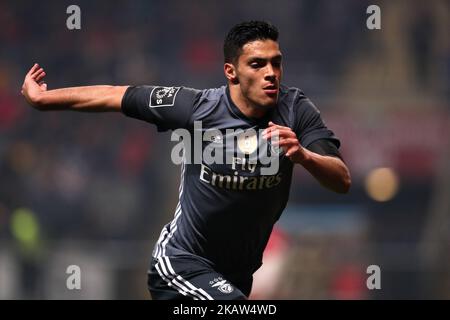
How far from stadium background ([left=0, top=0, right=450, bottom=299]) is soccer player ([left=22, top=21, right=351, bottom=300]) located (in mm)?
5742

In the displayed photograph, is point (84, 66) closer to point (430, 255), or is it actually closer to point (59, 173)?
point (59, 173)

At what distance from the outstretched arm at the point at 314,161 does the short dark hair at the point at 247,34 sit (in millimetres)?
656

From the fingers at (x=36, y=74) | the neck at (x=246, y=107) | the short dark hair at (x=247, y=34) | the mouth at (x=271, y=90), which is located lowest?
the neck at (x=246, y=107)

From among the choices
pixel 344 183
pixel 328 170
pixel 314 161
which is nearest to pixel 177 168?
pixel 344 183

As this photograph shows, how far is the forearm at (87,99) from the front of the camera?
622 cm

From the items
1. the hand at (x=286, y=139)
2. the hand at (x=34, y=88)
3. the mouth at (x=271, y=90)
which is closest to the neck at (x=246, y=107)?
the mouth at (x=271, y=90)

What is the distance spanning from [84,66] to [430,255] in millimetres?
6451

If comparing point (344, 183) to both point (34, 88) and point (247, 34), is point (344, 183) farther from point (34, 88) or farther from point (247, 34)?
point (34, 88)

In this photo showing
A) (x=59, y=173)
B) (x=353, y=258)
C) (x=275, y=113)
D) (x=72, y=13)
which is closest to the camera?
(x=275, y=113)

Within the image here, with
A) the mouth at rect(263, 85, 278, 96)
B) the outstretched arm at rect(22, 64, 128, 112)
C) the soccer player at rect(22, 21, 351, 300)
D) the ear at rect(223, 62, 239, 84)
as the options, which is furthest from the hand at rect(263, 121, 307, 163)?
the outstretched arm at rect(22, 64, 128, 112)

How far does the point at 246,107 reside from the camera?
20.2 ft

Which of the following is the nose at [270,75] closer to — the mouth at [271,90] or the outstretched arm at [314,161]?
the mouth at [271,90]

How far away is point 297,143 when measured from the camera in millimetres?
5500

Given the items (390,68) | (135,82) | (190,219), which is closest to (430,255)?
(390,68)
